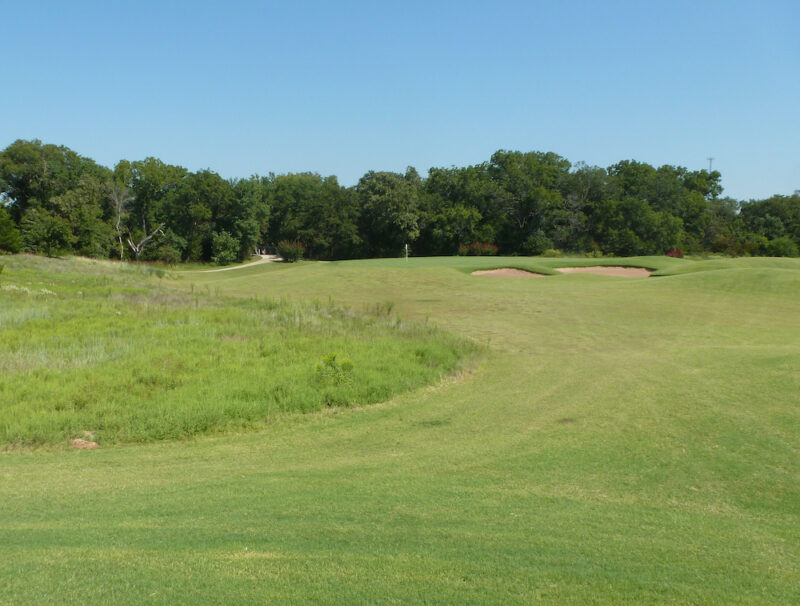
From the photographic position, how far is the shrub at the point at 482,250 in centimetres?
7612

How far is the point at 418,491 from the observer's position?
6.07 metres

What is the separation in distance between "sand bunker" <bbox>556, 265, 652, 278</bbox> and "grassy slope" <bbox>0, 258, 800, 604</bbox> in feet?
98.4

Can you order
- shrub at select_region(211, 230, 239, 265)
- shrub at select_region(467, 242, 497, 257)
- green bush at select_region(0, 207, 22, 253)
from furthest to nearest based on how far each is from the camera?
1. shrub at select_region(211, 230, 239, 265)
2. shrub at select_region(467, 242, 497, 257)
3. green bush at select_region(0, 207, 22, 253)

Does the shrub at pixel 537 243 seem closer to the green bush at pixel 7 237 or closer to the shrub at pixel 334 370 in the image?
the green bush at pixel 7 237

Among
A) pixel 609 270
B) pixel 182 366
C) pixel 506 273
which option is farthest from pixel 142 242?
pixel 182 366

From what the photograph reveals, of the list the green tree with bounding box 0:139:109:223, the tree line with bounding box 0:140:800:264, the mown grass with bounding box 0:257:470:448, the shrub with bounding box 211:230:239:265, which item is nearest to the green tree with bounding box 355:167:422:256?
the tree line with bounding box 0:140:800:264

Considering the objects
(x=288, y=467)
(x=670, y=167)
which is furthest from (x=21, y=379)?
(x=670, y=167)

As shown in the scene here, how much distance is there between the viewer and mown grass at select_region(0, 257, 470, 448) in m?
9.20

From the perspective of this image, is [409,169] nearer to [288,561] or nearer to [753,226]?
[753,226]

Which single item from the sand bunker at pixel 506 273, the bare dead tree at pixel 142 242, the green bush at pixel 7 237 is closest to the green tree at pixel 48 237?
the green bush at pixel 7 237

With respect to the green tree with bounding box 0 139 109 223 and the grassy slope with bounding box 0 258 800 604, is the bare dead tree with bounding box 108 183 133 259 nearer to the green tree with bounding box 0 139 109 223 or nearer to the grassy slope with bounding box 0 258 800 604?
the green tree with bounding box 0 139 109 223

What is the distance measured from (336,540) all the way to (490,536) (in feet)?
3.85

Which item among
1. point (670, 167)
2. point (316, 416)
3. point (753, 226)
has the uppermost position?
point (670, 167)

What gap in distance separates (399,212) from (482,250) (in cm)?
1236
